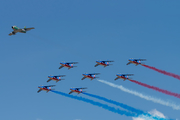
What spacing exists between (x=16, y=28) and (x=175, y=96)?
270ft

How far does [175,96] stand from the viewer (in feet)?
656

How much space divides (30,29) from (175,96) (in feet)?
250

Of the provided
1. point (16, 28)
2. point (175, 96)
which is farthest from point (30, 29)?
point (175, 96)

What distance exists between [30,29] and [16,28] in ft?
21.4

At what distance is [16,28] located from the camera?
194 metres

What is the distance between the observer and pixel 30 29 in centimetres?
19588

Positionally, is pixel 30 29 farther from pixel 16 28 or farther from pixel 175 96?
pixel 175 96
